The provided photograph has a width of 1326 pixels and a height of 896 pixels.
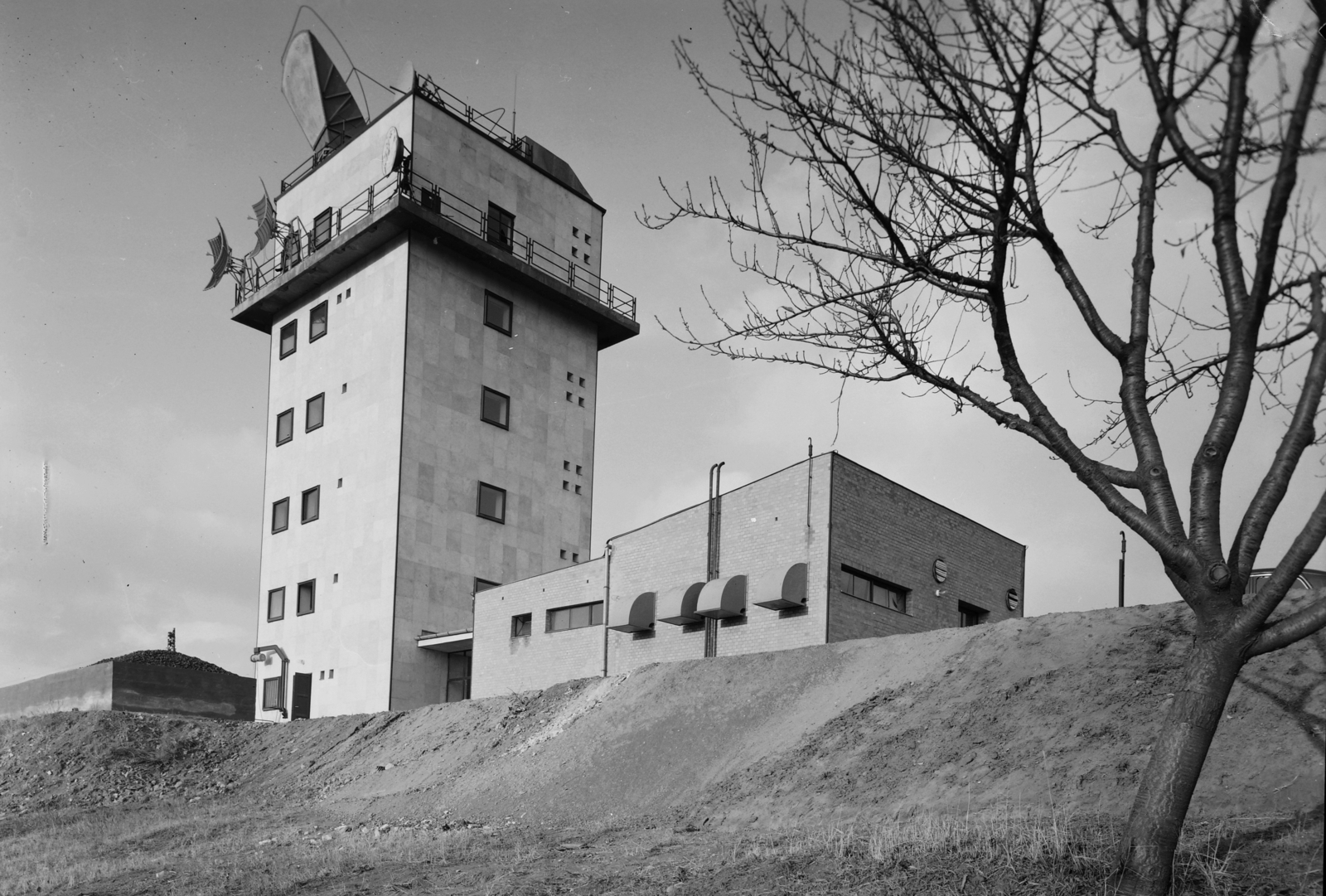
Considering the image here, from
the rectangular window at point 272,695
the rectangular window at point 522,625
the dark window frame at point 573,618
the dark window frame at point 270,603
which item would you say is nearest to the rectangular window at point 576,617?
the dark window frame at point 573,618

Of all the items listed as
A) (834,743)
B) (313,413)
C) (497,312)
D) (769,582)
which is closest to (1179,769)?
(834,743)

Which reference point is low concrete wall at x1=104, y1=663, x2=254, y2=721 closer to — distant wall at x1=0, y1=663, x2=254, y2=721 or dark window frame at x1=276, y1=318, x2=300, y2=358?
distant wall at x1=0, y1=663, x2=254, y2=721

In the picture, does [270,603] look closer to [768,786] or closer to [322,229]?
[322,229]

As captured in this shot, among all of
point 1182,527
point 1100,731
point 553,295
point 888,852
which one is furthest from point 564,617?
point 1182,527

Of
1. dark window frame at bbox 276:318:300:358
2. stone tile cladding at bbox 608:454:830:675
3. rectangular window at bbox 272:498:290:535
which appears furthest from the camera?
dark window frame at bbox 276:318:300:358

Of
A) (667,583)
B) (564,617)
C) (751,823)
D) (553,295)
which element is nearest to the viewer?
(751,823)

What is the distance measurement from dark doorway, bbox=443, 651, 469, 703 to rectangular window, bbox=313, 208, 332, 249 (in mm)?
16617

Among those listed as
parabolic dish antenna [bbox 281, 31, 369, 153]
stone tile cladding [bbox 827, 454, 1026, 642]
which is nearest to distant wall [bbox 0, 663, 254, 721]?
stone tile cladding [bbox 827, 454, 1026, 642]

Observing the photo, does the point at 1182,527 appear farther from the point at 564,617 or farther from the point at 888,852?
the point at 564,617

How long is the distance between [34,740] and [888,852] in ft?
106

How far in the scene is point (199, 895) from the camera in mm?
13078

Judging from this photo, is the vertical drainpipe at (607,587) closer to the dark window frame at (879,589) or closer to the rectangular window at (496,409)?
the dark window frame at (879,589)

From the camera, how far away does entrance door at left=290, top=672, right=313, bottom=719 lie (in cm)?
4244

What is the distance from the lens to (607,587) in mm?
35875
